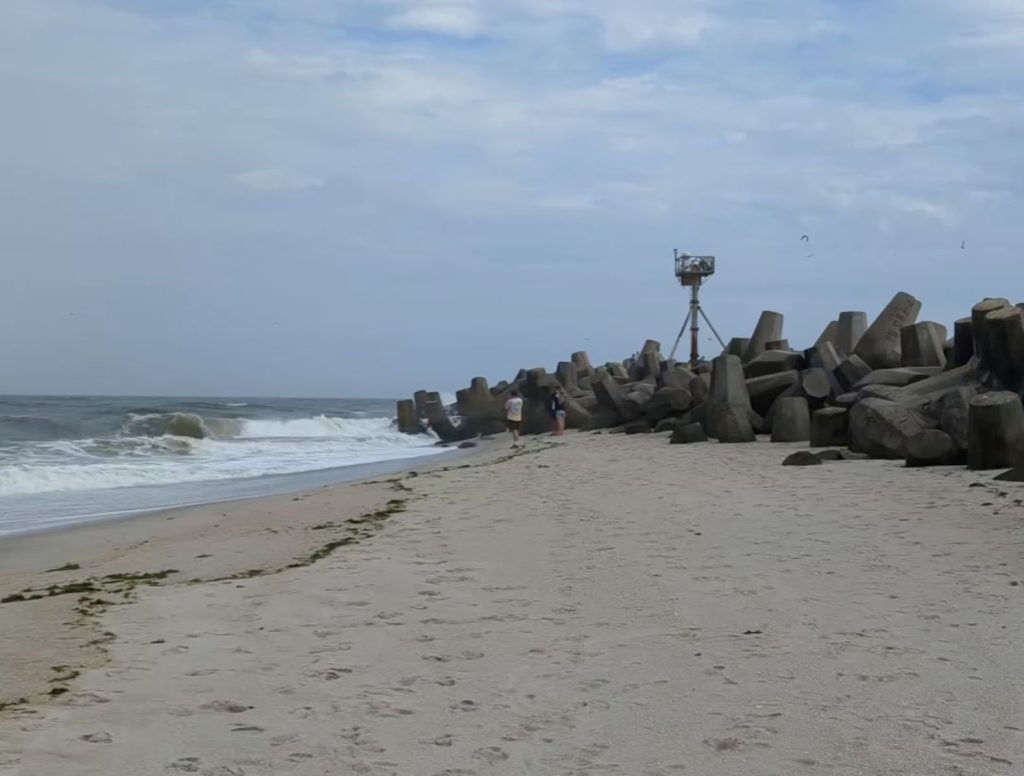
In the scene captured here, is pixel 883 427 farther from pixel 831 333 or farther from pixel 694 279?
pixel 694 279

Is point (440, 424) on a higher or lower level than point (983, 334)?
lower

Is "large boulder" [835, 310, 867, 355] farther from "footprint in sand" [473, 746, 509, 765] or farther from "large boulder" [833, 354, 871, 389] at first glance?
"footprint in sand" [473, 746, 509, 765]

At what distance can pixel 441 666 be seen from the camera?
4508 mm

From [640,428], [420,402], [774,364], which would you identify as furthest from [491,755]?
[420,402]

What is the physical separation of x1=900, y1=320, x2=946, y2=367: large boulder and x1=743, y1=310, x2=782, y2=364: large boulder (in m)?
5.97

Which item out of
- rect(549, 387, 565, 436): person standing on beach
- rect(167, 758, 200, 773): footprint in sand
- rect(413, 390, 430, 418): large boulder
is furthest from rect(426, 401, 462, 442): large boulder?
rect(167, 758, 200, 773): footprint in sand

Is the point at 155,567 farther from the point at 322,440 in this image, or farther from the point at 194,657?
the point at 322,440

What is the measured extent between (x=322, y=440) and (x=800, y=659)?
87.6 feet

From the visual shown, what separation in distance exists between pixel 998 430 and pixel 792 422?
5.21 metres

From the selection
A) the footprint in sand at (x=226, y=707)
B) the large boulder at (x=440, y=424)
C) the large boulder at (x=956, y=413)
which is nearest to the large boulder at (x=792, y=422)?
the large boulder at (x=956, y=413)

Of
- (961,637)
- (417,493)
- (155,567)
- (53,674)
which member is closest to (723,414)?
(417,493)

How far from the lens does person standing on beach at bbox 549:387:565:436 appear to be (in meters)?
21.9

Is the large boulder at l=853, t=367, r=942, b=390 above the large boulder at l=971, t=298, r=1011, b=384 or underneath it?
underneath

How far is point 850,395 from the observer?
554 inches
